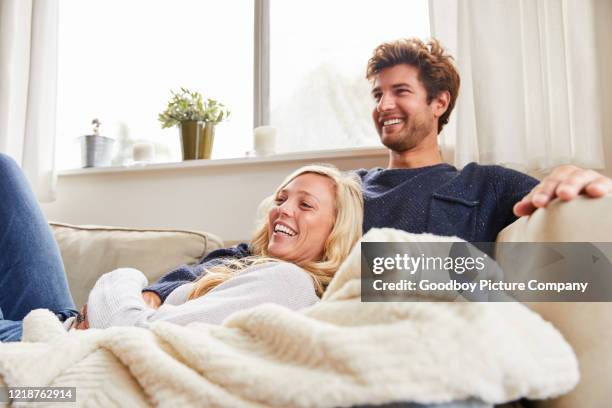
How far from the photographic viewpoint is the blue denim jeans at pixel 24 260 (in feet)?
4.17

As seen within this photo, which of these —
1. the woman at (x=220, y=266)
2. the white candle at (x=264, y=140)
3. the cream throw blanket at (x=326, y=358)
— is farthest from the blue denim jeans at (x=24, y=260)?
the white candle at (x=264, y=140)

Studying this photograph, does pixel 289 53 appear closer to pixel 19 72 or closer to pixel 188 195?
pixel 188 195

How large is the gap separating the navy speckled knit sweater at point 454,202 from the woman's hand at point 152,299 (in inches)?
19.8

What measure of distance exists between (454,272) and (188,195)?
66.7 inches

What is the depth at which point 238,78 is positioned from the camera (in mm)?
2439

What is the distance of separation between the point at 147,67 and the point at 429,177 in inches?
67.9

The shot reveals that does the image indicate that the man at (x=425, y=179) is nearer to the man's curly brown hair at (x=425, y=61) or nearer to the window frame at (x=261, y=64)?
the man's curly brown hair at (x=425, y=61)

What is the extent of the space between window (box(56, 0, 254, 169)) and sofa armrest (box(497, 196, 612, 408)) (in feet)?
5.81

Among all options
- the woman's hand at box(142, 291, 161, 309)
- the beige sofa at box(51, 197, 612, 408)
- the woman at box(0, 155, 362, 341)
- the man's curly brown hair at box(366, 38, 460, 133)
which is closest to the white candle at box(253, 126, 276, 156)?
the man's curly brown hair at box(366, 38, 460, 133)

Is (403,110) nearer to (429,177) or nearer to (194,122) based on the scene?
(429,177)

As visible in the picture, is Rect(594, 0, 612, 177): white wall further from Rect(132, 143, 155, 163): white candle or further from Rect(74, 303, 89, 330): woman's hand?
Rect(132, 143, 155, 163): white candle

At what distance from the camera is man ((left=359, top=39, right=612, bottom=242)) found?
126cm

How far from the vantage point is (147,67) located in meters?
2.61

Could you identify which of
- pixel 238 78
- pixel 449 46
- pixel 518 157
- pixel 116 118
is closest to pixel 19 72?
pixel 116 118
